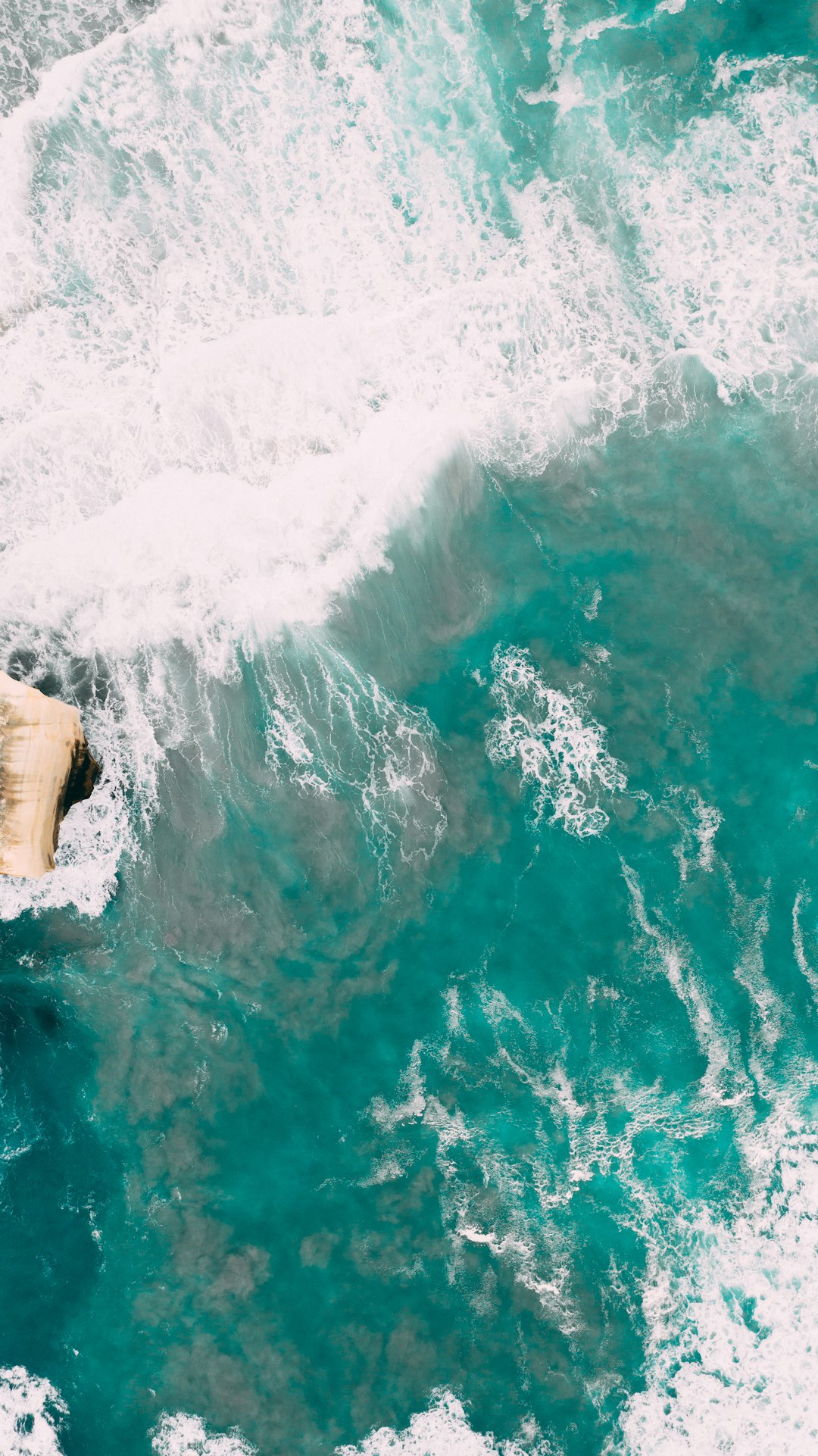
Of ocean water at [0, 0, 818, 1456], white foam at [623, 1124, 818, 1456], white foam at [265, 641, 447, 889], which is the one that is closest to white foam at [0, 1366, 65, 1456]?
ocean water at [0, 0, 818, 1456]

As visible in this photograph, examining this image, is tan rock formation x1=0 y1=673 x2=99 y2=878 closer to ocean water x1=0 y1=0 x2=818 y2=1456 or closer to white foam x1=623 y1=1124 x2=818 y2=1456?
ocean water x1=0 y1=0 x2=818 y2=1456

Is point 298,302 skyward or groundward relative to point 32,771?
skyward

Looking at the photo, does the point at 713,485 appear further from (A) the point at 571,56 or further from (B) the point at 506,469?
(A) the point at 571,56

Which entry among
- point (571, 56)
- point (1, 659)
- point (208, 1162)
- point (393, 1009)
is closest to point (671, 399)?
point (571, 56)

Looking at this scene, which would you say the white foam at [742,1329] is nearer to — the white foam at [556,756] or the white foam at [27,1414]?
the white foam at [556,756]

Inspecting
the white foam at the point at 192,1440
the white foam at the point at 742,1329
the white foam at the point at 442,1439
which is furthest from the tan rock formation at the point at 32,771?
the white foam at the point at 742,1329

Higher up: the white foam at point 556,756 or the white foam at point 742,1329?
the white foam at point 556,756

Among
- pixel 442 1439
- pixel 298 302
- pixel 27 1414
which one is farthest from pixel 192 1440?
pixel 298 302

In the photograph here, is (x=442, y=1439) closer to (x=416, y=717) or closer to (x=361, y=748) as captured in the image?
(x=361, y=748)
